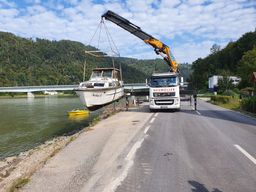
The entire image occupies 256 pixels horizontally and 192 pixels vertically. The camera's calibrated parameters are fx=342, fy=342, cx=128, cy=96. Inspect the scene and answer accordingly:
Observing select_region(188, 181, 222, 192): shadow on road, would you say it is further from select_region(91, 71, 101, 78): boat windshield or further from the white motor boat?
select_region(91, 71, 101, 78): boat windshield

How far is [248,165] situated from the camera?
8.66m

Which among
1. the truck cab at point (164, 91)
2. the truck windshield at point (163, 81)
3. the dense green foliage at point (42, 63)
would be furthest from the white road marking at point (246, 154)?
the dense green foliage at point (42, 63)

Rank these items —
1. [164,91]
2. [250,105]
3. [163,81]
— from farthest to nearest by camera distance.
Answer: [250,105]
[163,81]
[164,91]

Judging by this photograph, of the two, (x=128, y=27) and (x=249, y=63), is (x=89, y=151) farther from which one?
(x=249, y=63)

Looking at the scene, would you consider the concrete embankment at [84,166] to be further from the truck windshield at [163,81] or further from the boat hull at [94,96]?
the boat hull at [94,96]

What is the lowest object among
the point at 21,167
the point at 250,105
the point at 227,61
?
the point at 21,167

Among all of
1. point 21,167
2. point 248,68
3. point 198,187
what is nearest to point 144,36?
point 21,167

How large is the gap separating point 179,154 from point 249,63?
215 ft

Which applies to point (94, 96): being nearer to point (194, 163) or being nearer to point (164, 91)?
point (164, 91)

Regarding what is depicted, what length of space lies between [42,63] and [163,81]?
5933 inches

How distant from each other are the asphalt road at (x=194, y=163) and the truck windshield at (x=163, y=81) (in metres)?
11.1

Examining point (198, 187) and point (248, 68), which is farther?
point (248, 68)

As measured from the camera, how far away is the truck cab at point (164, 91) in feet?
81.4

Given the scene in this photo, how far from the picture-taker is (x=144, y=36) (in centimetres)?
3234
